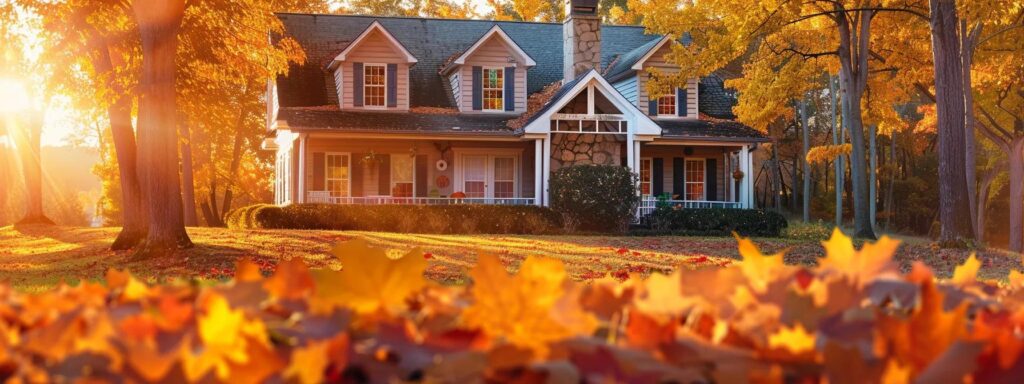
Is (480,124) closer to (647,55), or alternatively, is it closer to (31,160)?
(647,55)

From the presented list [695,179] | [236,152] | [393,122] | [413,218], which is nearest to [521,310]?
[413,218]

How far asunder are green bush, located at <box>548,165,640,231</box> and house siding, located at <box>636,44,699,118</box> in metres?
5.36

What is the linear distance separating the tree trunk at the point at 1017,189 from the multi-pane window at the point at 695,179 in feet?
30.1

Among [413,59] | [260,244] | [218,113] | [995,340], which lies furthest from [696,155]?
[995,340]

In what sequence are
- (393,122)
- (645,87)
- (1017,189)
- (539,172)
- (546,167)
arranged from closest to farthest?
(546,167)
(539,172)
(393,122)
(645,87)
(1017,189)

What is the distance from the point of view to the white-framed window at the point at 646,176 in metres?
29.3

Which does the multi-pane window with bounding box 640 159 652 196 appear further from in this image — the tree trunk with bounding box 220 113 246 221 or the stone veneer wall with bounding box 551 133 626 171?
the tree trunk with bounding box 220 113 246 221

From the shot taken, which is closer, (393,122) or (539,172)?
(539,172)

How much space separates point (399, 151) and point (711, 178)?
9602 mm

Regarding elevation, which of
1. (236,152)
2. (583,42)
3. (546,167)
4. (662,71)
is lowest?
(546,167)

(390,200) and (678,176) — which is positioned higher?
(678,176)

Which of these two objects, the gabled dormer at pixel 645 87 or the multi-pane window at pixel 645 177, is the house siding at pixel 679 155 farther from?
the gabled dormer at pixel 645 87

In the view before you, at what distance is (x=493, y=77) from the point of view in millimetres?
27859

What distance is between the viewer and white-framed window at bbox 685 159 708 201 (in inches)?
1172
